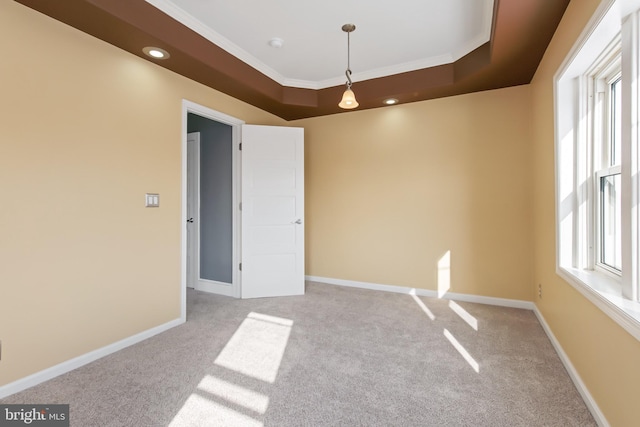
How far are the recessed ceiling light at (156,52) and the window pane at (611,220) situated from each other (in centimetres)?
343

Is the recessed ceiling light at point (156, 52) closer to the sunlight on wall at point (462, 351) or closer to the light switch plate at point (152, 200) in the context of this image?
the light switch plate at point (152, 200)

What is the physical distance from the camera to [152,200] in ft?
8.99

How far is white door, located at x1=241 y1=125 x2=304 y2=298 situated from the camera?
379cm

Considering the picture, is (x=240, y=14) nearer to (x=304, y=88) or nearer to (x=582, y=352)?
(x=304, y=88)

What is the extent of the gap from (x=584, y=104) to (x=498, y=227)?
5.27 ft

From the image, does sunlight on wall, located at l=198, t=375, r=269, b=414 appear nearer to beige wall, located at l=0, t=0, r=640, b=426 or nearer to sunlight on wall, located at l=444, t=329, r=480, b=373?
beige wall, located at l=0, t=0, r=640, b=426

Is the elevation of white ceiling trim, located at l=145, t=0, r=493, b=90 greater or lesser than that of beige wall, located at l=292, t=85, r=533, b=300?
greater

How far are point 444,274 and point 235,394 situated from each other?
2824mm

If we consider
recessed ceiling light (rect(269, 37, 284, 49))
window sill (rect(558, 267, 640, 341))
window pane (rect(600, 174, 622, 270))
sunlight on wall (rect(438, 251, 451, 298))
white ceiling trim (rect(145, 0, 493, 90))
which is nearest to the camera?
window sill (rect(558, 267, 640, 341))

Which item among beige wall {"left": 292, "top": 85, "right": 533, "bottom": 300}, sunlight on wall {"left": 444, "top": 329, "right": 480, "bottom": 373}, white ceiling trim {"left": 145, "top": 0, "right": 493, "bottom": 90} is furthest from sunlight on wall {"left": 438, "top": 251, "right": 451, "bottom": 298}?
white ceiling trim {"left": 145, "top": 0, "right": 493, "bottom": 90}

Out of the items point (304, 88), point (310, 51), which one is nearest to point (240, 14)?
point (310, 51)

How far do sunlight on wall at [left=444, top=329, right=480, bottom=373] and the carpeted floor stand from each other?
0.05 feet

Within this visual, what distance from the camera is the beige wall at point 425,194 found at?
3.38 metres

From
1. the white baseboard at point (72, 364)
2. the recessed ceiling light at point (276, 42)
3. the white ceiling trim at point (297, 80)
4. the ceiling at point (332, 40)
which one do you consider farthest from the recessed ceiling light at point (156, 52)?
the white baseboard at point (72, 364)
